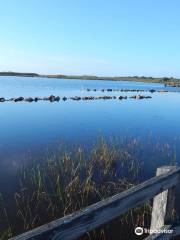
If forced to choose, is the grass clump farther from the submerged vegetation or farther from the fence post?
the fence post

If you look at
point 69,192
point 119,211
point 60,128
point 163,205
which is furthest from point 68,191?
point 60,128

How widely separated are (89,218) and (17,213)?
230 inches

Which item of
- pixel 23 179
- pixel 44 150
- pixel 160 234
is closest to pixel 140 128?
Result: pixel 44 150

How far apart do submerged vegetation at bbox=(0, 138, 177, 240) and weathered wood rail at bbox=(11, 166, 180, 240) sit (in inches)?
104

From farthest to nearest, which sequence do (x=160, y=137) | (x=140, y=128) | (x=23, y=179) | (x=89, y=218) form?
(x=140, y=128)
(x=160, y=137)
(x=23, y=179)
(x=89, y=218)

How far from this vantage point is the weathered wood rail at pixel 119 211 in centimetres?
333

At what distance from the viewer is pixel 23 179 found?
1170 cm

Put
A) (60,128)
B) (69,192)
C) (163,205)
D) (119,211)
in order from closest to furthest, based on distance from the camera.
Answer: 1. (119,211)
2. (163,205)
3. (69,192)
4. (60,128)

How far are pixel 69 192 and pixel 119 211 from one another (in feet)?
18.7

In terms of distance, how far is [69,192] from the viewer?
984 centimetres

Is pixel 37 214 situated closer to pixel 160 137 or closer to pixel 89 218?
pixel 89 218

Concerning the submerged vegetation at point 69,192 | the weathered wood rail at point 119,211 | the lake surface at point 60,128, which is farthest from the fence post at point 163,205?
the lake surface at point 60,128

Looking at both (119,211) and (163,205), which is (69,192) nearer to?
(163,205)

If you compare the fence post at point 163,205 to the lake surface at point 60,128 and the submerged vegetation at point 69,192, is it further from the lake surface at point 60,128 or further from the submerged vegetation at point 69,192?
the lake surface at point 60,128
